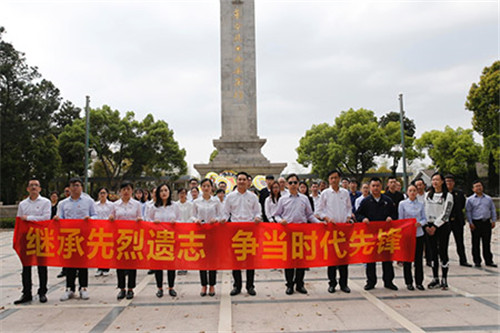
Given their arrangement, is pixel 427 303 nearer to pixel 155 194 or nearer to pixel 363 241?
pixel 363 241

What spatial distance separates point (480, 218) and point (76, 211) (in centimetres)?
760

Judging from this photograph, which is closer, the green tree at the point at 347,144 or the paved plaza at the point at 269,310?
the paved plaza at the point at 269,310

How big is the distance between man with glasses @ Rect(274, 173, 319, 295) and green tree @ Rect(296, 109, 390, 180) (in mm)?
29323

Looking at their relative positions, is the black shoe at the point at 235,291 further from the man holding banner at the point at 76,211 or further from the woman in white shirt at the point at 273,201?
the man holding banner at the point at 76,211

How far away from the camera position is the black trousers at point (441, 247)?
5664mm

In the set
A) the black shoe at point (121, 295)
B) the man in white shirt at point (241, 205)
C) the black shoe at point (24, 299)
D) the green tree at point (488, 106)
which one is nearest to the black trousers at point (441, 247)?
the man in white shirt at point (241, 205)

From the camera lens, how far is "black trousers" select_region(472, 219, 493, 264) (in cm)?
741

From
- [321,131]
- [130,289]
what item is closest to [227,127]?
[130,289]

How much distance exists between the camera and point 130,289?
5363 millimetres

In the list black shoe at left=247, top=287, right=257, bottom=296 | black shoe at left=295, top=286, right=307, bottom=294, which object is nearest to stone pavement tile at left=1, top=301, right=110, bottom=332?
black shoe at left=247, top=287, right=257, bottom=296

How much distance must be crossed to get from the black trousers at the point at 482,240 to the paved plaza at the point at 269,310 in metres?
1.23

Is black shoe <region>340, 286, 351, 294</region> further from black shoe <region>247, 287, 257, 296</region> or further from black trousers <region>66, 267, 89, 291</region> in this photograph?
black trousers <region>66, 267, 89, 291</region>

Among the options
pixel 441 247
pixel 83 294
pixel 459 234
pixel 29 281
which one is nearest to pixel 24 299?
pixel 29 281

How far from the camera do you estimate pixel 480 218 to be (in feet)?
25.1
